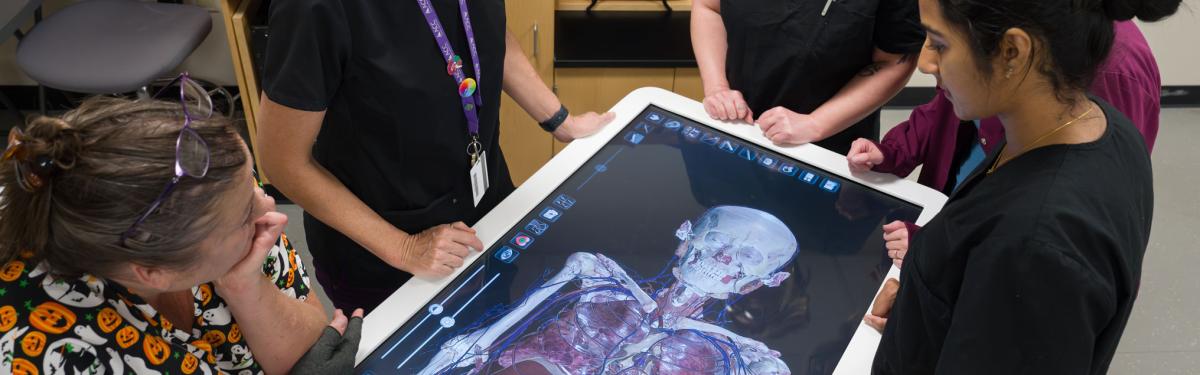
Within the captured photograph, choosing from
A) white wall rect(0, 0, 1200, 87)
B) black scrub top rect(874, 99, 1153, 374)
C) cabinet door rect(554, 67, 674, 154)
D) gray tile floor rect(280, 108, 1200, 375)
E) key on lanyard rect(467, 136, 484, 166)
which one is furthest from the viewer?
white wall rect(0, 0, 1200, 87)

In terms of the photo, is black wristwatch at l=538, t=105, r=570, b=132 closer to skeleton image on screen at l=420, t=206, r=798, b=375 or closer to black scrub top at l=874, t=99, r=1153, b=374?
skeleton image on screen at l=420, t=206, r=798, b=375

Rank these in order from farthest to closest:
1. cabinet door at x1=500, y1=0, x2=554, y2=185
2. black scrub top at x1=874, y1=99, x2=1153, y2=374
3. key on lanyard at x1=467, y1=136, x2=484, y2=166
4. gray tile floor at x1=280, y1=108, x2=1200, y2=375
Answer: cabinet door at x1=500, y1=0, x2=554, y2=185, gray tile floor at x1=280, y1=108, x2=1200, y2=375, key on lanyard at x1=467, y1=136, x2=484, y2=166, black scrub top at x1=874, y1=99, x2=1153, y2=374

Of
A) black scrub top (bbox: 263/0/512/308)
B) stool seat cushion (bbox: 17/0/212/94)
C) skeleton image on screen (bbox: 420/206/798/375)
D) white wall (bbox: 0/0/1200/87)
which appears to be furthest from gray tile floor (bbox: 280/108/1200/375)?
skeleton image on screen (bbox: 420/206/798/375)

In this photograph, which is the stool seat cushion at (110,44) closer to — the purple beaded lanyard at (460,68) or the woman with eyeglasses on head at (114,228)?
the purple beaded lanyard at (460,68)

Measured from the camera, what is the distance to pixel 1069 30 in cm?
82

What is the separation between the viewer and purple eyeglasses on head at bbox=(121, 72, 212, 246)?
2.77ft

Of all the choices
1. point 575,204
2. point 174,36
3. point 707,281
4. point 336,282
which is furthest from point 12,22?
point 707,281

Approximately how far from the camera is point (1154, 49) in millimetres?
3586

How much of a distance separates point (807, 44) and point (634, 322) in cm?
75

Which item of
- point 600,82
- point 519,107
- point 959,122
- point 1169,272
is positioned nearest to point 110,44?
point 519,107

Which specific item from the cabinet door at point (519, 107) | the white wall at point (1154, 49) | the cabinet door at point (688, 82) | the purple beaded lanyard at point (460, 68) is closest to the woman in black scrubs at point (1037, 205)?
the purple beaded lanyard at point (460, 68)

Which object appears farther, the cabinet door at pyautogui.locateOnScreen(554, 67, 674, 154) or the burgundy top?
the cabinet door at pyautogui.locateOnScreen(554, 67, 674, 154)

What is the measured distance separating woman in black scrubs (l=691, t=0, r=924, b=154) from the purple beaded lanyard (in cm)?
53

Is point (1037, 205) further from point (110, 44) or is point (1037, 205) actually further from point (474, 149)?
point (110, 44)
